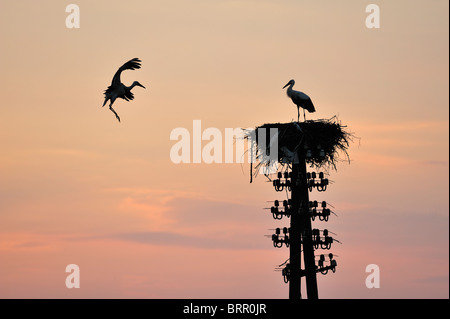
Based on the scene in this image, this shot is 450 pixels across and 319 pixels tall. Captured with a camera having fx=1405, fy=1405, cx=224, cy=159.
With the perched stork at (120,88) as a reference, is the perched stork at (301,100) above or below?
above

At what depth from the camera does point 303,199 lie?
70500mm

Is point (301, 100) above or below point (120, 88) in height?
above

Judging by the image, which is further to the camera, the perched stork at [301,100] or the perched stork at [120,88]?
the perched stork at [301,100]

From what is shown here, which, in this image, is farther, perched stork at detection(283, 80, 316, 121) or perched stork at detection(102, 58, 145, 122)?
perched stork at detection(283, 80, 316, 121)

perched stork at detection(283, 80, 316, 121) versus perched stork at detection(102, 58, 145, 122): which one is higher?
perched stork at detection(283, 80, 316, 121)

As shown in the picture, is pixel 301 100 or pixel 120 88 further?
pixel 301 100
